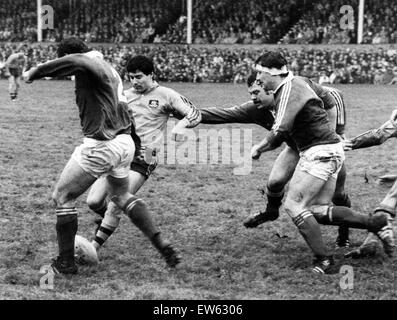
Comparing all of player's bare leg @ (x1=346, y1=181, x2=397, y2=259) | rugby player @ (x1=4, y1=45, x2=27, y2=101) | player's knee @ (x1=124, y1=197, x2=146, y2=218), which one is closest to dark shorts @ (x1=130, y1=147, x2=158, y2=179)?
player's knee @ (x1=124, y1=197, x2=146, y2=218)

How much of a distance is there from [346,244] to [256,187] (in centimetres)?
301

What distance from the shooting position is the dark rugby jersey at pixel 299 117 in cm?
539

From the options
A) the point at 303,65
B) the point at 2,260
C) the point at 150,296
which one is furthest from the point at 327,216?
the point at 303,65

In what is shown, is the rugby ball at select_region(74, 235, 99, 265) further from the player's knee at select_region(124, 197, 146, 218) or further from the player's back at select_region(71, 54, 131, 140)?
the player's back at select_region(71, 54, 131, 140)

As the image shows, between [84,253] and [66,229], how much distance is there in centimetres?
40

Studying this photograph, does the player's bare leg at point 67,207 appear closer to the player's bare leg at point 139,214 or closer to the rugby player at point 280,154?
the player's bare leg at point 139,214

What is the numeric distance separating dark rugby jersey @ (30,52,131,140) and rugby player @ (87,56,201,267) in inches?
23.8

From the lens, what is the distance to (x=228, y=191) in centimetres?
925

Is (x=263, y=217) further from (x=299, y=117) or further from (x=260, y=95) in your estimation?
(x=299, y=117)

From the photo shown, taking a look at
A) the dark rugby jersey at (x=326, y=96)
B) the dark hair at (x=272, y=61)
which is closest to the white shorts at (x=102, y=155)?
the dark hair at (x=272, y=61)

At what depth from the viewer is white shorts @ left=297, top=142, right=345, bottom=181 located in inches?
220


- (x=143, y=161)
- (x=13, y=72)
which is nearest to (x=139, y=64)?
(x=143, y=161)
